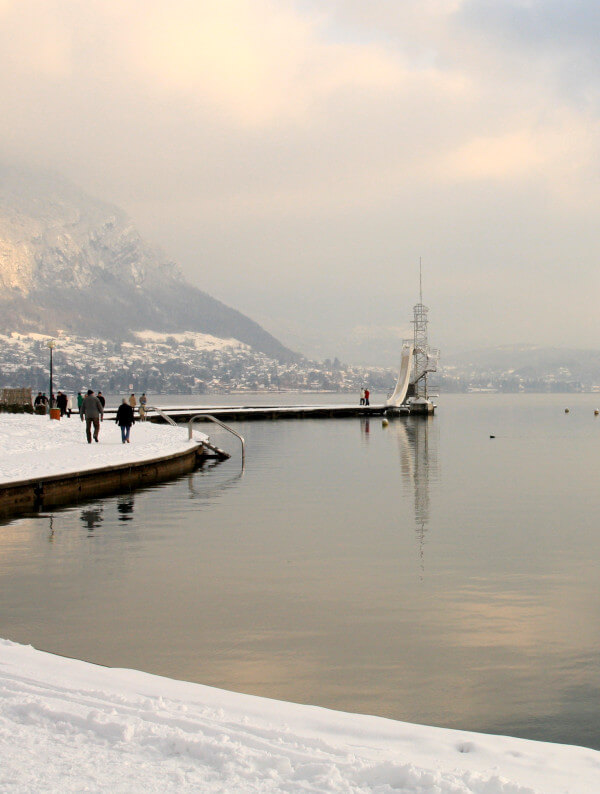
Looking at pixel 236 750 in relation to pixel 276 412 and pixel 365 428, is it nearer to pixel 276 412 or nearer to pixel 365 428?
pixel 365 428

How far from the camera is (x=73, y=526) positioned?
1822 cm

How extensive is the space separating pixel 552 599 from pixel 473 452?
1263 inches

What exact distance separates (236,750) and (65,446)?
27742 mm

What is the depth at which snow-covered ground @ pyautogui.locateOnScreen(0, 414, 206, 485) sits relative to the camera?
23703 mm

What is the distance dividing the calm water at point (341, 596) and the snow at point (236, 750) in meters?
1.34

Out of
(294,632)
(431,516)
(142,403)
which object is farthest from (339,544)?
(142,403)

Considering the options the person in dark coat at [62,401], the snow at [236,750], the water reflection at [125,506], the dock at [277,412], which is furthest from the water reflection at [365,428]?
the snow at [236,750]

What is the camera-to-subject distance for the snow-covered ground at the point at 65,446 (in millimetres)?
23703

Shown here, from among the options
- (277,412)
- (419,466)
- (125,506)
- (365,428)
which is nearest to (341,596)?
(125,506)

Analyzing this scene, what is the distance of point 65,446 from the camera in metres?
32.2

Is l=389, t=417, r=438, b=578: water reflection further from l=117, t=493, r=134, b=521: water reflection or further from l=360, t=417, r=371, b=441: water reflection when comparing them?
l=117, t=493, r=134, b=521: water reflection

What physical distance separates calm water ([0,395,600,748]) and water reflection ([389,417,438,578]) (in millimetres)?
209

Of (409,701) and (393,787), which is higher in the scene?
(393,787)

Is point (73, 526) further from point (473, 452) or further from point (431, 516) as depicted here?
point (473, 452)
